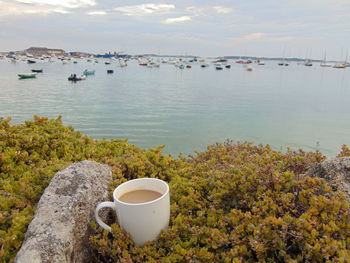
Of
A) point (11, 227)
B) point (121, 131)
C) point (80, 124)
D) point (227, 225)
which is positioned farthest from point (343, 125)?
point (11, 227)

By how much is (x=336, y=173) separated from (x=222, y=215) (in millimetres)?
1220

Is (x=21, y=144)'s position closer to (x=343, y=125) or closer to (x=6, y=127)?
(x=6, y=127)

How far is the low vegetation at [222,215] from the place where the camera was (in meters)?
1.97

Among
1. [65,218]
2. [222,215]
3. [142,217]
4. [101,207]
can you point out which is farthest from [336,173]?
[65,218]

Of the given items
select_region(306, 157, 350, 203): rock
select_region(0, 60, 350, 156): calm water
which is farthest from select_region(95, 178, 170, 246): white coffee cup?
select_region(0, 60, 350, 156): calm water

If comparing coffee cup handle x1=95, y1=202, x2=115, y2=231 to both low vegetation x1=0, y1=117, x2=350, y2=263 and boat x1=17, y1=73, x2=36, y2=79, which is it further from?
boat x1=17, y1=73, x2=36, y2=79

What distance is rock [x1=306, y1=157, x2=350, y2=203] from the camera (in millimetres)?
2406

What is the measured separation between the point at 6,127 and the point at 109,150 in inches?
69.2

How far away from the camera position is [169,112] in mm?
24031

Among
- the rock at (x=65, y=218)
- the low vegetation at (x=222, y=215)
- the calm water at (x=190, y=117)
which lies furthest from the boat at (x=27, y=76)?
the rock at (x=65, y=218)

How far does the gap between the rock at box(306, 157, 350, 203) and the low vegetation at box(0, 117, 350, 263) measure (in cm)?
17

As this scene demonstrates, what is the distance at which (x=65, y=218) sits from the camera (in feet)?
7.04

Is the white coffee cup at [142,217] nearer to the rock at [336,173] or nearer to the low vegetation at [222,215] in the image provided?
the low vegetation at [222,215]

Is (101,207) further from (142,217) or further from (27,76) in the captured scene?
(27,76)
